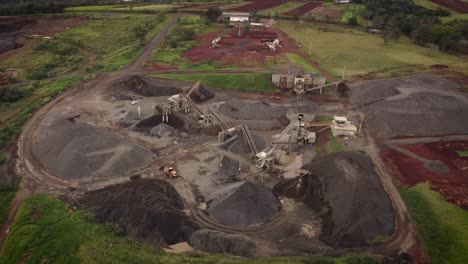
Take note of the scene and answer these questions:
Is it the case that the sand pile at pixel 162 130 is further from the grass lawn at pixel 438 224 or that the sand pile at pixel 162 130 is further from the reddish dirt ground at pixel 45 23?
the reddish dirt ground at pixel 45 23

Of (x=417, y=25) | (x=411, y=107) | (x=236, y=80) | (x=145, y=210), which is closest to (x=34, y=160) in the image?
(x=145, y=210)

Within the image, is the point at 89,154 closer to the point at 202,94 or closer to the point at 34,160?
the point at 34,160

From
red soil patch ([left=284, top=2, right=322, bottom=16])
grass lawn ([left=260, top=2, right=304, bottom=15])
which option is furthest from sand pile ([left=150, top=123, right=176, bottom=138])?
red soil patch ([left=284, top=2, right=322, bottom=16])

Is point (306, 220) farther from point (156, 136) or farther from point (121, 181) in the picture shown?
point (156, 136)

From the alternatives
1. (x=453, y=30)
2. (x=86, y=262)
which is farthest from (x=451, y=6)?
(x=86, y=262)

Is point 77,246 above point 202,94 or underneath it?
underneath

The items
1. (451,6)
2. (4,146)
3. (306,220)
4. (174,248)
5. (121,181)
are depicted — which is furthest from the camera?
(451,6)
